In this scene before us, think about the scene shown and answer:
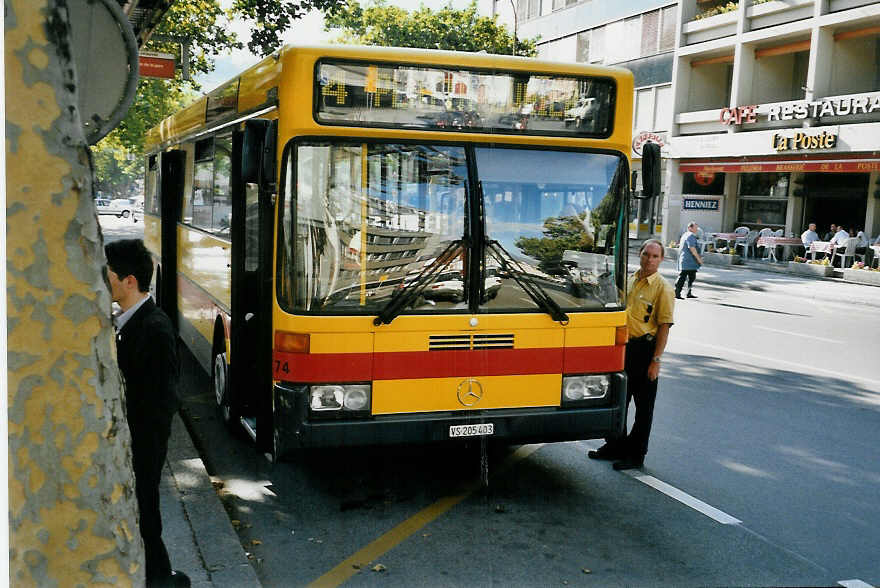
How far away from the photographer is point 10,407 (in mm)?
2457

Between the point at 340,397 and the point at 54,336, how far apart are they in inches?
115

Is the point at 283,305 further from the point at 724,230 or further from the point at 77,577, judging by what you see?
the point at 724,230

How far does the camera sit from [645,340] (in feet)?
21.6

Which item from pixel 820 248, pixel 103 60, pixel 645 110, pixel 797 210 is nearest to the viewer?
pixel 103 60

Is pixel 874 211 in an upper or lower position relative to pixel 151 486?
upper

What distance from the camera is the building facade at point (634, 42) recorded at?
3697 cm

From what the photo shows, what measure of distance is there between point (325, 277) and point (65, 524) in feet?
9.44

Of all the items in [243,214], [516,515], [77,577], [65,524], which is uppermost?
[243,214]

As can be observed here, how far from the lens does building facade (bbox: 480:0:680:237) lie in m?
37.0

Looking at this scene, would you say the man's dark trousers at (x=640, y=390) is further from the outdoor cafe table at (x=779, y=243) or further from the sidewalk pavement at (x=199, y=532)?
the outdoor cafe table at (x=779, y=243)

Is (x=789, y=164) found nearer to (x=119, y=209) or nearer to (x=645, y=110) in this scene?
(x=645, y=110)

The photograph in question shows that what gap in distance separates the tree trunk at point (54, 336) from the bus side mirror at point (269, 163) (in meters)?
2.64

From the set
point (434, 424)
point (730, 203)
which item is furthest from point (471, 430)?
point (730, 203)

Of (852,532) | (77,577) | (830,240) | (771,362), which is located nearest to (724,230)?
(830,240)
